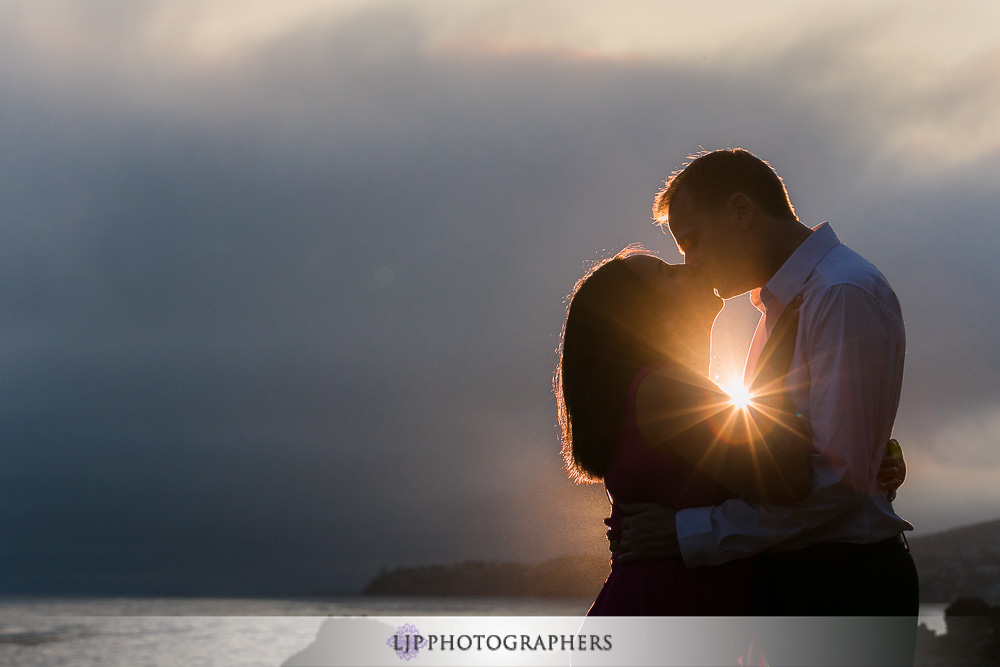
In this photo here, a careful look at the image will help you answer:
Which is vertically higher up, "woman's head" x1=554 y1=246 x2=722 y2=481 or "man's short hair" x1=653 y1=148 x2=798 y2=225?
"man's short hair" x1=653 y1=148 x2=798 y2=225

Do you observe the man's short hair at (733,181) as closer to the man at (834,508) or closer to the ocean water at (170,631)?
the man at (834,508)

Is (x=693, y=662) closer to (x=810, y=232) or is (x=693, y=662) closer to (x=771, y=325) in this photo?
(x=771, y=325)

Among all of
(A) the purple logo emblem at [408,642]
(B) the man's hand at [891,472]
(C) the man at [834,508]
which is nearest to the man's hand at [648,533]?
(C) the man at [834,508]

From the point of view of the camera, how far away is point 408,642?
433 centimetres

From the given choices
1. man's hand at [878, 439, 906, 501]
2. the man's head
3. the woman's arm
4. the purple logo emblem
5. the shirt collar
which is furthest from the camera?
the purple logo emblem

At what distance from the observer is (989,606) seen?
108 feet

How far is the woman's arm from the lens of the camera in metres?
2.78

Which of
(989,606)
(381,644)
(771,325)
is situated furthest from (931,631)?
(771,325)

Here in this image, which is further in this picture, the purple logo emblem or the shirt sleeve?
the purple logo emblem

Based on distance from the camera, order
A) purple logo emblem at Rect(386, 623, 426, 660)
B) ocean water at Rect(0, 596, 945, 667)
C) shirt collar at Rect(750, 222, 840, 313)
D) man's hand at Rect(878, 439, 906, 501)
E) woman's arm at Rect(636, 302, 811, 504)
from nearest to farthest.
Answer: woman's arm at Rect(636, 302, 811, 504)
man's hand at Rect(878, 439, 906, 501)
shirt collar at Rect(750, 222, 840, 313)
purple logo emblem at Rect(386, 623, 426, 660)
ocean water at Rect(0, 596, 945, 667)

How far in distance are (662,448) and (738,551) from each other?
458 millimetres

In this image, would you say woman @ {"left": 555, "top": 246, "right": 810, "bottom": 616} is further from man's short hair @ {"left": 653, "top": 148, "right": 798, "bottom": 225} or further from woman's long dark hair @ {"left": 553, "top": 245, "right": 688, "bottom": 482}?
man's short hair @ {"left": 653, "top": 148, "right": 798, "bottom": 225}

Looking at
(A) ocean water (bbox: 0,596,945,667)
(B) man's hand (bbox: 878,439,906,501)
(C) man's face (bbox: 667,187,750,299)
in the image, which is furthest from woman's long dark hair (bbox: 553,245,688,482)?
(A) ocean water (bbox: 0,596,945,667)

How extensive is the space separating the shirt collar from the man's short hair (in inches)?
11.2
